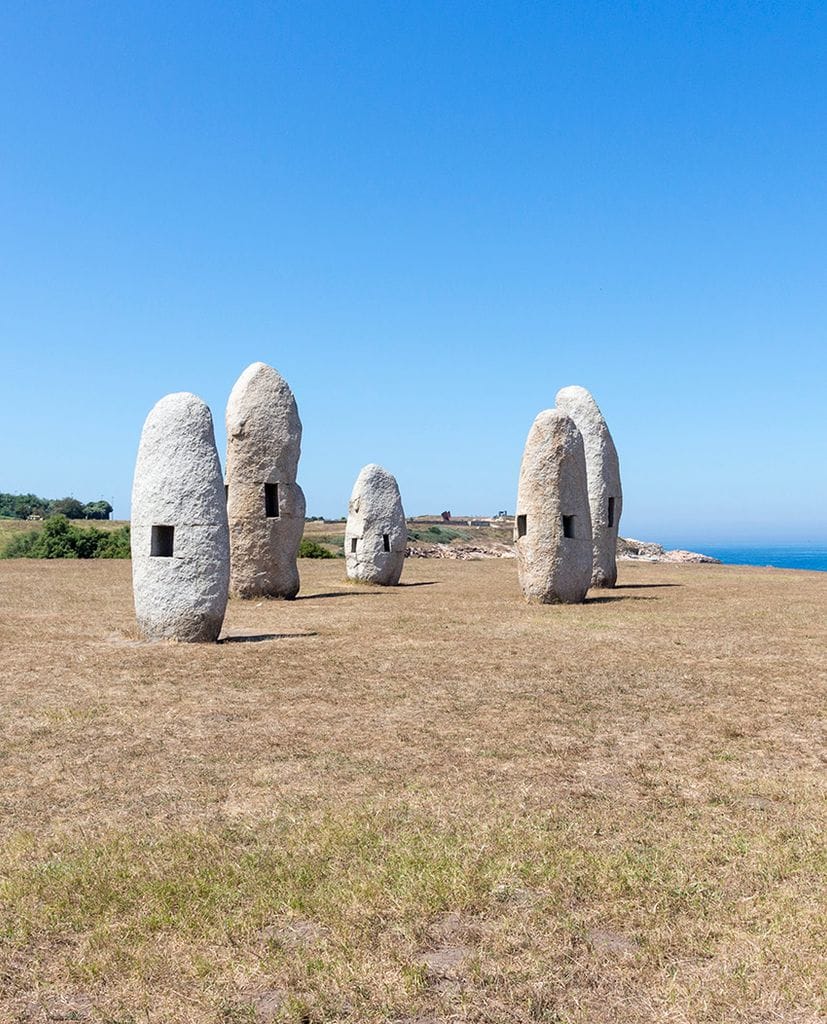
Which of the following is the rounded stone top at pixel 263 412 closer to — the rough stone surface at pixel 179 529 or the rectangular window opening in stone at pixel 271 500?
the rectangular window opening in stone at pixel 271 500

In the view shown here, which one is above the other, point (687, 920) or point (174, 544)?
point (174, 544)

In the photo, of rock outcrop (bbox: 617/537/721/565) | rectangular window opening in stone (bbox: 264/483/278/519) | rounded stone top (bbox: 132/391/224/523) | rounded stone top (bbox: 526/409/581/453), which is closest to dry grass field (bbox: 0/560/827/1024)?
rounded stone top (bbox: 132/391/224/523)

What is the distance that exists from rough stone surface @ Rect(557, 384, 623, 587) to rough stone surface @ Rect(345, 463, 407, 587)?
4735 millimetres

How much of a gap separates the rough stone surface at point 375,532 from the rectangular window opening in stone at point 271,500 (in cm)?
374

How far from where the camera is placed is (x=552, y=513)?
17.1m

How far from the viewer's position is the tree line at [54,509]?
63844 mm

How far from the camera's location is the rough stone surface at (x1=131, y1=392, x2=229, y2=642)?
1151 centimetres

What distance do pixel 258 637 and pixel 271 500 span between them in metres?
6.57

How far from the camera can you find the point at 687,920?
3834mm

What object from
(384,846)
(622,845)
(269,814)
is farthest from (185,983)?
(622,845)

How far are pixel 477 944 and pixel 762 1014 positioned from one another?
1.09 m

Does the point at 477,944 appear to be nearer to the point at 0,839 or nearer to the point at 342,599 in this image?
the point at 0,839

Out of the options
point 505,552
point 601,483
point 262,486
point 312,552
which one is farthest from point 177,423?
point 505,552

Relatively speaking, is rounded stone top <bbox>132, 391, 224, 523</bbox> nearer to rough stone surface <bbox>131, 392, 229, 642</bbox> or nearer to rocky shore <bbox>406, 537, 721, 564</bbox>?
rough stone surface <bbox>131, 392, 229, 642</bbox>
